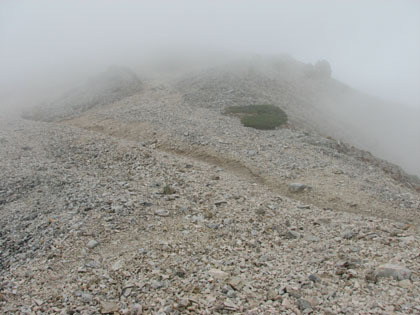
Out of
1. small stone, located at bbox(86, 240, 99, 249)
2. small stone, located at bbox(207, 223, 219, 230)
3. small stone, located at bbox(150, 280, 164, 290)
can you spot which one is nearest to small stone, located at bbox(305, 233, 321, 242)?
small stone, located at bbox(207, 223, 219, 230)

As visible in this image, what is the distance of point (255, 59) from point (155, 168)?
43.6 metres

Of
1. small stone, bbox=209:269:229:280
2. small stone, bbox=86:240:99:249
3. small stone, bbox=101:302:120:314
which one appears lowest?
small stone, bbox=86:240:99:249

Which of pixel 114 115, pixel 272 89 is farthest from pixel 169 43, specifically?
pixel 114 115

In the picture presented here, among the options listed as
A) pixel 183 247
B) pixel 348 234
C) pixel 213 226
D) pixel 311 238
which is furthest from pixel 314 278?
pixel 213 226

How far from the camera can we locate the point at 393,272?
9.14 meters

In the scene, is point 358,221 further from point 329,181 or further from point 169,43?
point 169,43

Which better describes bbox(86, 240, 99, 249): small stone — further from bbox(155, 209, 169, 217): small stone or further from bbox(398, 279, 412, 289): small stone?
bbox(398, 279, 412, 289): small stone

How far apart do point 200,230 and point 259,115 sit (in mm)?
20032

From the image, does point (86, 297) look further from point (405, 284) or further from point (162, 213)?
point (405, 284)

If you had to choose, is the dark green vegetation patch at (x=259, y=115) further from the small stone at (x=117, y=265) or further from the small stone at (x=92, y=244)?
the small stone at (x=117, y=265)

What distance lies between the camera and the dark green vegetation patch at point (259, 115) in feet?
93.3

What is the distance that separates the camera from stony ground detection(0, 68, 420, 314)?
8.67m

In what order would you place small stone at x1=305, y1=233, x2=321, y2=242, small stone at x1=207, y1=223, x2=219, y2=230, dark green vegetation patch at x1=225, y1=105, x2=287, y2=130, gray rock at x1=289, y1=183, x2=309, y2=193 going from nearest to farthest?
small stone at x1=305, y1=233, x2=321, y2=242 → small stone at x1=207, y1=223, x2=219, y2=230 → gray rock at x1=289, y1=183, x2=309, y2=193 → dark green vegetation patch at x1=225, y1=105, x2=287, y2=130

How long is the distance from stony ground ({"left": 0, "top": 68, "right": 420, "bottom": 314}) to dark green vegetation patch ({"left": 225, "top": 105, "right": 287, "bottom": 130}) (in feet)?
16.9
